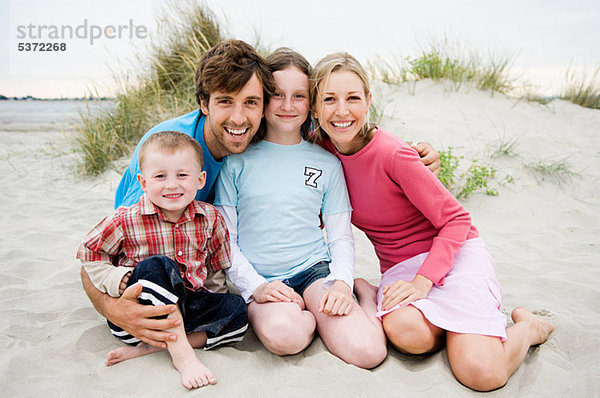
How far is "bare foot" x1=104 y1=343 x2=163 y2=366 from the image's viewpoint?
1995 millimetres

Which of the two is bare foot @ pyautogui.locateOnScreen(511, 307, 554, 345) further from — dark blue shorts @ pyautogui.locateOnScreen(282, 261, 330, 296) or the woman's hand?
the woman's hand

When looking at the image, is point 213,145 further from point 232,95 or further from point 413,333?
point 413,333

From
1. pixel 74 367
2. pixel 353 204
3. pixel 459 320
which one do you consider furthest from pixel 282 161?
pixel 74 367

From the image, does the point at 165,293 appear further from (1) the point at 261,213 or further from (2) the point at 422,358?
(2) the point at 422,358

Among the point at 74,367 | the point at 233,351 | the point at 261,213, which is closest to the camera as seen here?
the point at 74,367

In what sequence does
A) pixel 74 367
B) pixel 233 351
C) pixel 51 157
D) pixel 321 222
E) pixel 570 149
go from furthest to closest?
pixel 51 157 → pixel 570 149 → pixel 321 222 → pixel 233 351 → pixel 74 367

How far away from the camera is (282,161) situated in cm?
255

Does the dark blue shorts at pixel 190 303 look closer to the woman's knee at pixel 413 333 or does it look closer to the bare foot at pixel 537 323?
the woman's knee at pixel 413 333

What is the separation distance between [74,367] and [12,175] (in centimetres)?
520

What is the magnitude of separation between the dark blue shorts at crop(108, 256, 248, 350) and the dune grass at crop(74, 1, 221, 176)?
14.0ft

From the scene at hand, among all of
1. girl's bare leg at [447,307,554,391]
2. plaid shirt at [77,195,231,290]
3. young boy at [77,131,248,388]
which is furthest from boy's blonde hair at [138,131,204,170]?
girl's bare leg at [447,307,554,391]

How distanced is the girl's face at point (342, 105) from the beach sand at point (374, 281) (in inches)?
43.7

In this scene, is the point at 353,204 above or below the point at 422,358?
above

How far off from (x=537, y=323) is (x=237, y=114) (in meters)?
1.85
